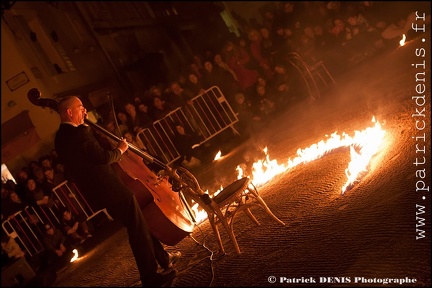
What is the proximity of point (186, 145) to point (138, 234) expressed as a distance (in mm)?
5036

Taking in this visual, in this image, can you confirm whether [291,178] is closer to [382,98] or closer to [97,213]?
[382,98]

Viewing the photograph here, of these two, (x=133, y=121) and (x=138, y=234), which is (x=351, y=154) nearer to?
(x=138, y=234)

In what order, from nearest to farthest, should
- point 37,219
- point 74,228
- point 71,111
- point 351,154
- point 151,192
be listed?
point 71,111, point 151,192, point 351,154, point 74,228, point 37,219

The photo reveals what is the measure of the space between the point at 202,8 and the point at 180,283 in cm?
2034

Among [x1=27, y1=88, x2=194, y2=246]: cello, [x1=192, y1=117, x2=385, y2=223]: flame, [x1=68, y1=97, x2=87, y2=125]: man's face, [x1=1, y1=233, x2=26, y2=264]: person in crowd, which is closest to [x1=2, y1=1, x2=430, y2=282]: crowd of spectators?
[x1=1, y1=233, x2=26, y2=264]: person in crowd

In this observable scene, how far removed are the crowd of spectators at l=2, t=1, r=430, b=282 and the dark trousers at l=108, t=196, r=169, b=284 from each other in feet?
16.2

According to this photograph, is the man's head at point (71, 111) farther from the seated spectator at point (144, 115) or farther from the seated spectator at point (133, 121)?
the seated spectator at point (144, 115)

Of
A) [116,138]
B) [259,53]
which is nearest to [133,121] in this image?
[259,53]

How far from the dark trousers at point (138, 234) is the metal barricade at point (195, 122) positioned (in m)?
4.63

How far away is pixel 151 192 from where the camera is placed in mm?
4277

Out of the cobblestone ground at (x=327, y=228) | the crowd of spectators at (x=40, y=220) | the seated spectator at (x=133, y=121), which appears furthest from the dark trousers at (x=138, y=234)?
the seated spectator at (x=133, y=121)

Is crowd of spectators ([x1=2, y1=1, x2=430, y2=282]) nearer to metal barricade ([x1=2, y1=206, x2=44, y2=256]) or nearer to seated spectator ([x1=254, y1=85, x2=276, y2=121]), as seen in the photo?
seated spectator ([x1=254, y1=85, x2=276, y2=121])

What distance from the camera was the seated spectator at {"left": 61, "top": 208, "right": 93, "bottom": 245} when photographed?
323 inches

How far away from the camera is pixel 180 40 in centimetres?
1977
